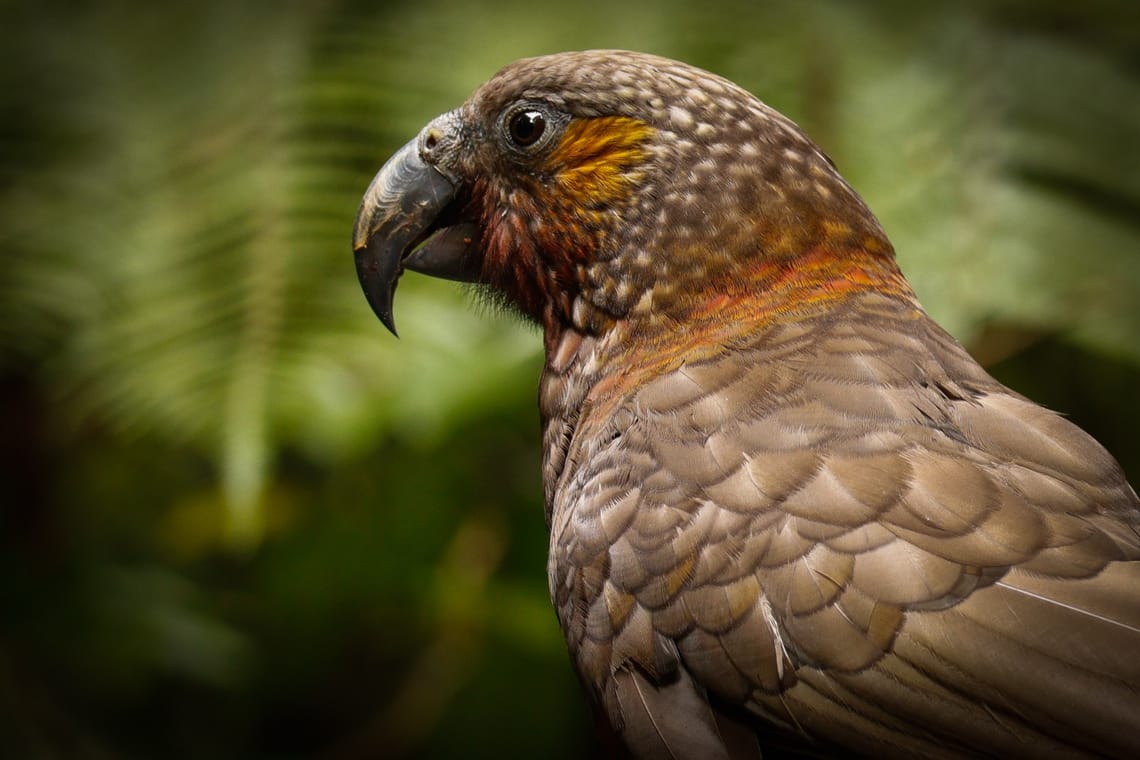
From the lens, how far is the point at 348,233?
2.01 meters

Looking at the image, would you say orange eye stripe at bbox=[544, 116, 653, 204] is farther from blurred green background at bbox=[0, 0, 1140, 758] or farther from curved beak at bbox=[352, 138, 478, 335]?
blurred green background at bbox=[0, 0, 1140, 758]

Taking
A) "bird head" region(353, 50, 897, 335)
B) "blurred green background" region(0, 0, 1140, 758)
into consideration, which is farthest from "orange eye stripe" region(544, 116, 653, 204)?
"blurred green background" region(0, 0, 1140, 758)

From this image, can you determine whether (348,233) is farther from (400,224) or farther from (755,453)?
(755,453)

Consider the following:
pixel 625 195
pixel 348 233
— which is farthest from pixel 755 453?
pixel 348 233

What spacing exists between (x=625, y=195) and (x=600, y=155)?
0.20 feet

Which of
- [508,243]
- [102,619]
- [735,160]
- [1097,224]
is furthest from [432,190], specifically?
[102,619]

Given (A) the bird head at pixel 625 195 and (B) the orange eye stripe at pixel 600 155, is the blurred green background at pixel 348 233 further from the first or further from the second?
(B) the orange eye stripe at pixel 600 155

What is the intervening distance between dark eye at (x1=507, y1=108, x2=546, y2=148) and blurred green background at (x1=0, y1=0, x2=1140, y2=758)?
22.7 inches

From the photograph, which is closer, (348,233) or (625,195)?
(625,195)

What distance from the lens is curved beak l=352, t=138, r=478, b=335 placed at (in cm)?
153

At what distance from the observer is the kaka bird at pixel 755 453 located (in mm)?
1051

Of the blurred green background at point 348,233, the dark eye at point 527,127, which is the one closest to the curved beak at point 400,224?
the dark eye at point 527,127

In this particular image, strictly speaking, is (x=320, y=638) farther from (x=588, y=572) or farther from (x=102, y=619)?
(x=588, y=572)

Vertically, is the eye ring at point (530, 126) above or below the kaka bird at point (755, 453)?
above
